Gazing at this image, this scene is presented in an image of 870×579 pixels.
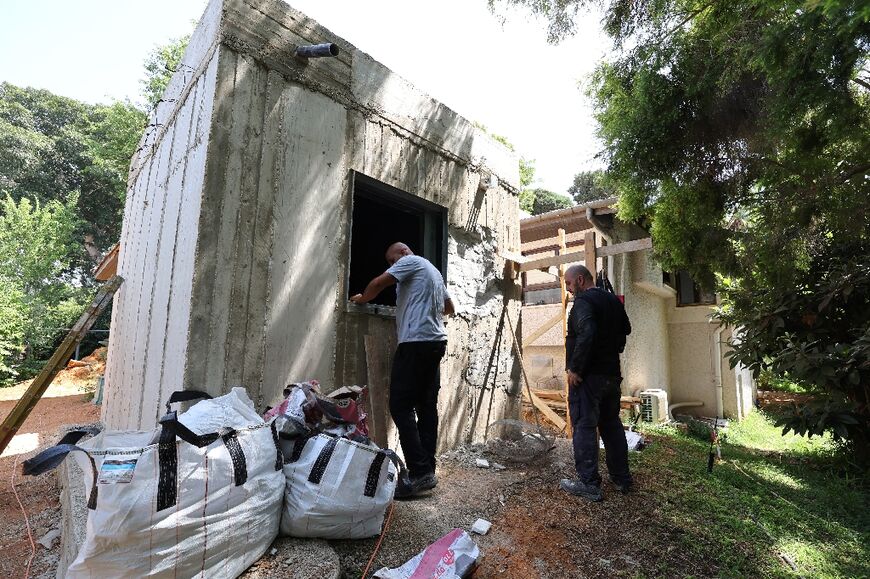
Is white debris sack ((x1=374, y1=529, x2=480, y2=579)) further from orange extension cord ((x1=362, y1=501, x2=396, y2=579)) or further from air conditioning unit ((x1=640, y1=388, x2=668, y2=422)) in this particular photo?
air conditioning unit ((x1=640, y1=388, x2=668, y2=422))

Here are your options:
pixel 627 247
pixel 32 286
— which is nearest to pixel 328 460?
pixel 627 247

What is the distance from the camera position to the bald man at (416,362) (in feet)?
10.7

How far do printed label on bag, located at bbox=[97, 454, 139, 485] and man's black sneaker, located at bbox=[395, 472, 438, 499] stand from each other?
1.89m

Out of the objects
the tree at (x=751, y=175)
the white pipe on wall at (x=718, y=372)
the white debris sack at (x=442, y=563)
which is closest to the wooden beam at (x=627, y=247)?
the tree at (x=751, y=175)

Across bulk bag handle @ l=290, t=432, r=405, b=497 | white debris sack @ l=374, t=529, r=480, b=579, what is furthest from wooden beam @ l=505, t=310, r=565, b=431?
bulk bag handle @ l=290, t=432, r=405, b=497

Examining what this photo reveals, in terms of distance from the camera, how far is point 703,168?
567 centimetres

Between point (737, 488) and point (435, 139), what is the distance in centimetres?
479

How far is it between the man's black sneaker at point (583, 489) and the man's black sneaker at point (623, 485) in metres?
0.31

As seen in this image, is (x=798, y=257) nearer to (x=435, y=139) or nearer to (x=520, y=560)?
(x=435, y=139)

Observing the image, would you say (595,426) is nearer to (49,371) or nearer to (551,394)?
(551,394)

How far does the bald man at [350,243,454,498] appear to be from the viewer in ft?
10.7

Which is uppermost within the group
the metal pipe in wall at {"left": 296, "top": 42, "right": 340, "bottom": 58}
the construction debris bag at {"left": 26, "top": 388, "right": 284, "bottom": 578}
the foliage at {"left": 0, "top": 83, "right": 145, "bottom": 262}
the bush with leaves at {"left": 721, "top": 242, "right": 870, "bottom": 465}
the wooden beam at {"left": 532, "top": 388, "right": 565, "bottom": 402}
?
the foliage at {"left": 0, "top": 83, "right": 145, "bottom": 262}

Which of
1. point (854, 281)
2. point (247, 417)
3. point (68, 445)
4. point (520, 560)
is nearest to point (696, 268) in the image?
point (854, 281)

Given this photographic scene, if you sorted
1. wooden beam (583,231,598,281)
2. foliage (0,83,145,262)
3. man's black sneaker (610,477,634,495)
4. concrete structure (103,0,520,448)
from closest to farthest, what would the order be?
1. concrete structure (103,0,520,448)
2. man's black sneaker (610,477,634,495)
3. wooden beam (583,231,598,281)
4. foliage (0,83,145,262)
